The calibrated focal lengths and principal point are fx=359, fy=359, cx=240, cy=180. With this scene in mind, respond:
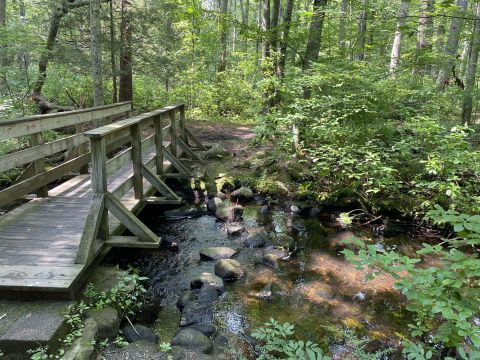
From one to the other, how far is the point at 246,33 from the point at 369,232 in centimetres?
558

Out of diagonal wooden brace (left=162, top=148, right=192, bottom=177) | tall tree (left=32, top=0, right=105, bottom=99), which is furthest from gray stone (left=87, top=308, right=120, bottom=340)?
tall tree (left=32, top=0, right=105, bottom=99)

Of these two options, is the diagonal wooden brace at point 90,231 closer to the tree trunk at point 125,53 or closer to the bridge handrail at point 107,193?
the bridge handrail at point 107,193

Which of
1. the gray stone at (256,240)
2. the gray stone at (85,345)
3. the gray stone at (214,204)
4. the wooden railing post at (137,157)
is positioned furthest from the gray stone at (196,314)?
the gray stone at (214,204)

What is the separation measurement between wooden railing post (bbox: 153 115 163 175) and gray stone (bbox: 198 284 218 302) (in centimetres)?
365

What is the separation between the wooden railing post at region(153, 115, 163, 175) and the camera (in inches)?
294

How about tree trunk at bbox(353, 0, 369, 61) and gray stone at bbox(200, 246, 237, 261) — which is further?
tree trunk at bbox(353, 0, 369, 61)

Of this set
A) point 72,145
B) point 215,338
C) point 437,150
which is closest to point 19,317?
point 215,338

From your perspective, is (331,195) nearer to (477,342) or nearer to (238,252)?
(238,252)

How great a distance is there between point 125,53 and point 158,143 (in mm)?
6443

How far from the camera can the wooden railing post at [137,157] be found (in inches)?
232

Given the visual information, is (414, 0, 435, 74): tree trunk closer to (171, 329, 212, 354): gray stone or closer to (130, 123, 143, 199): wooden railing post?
(171, 329, 212, 354): gray stone

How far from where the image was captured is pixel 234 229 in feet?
22.4

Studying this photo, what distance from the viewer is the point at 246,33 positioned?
8953 mm

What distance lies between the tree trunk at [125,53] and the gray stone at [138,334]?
10485mm
